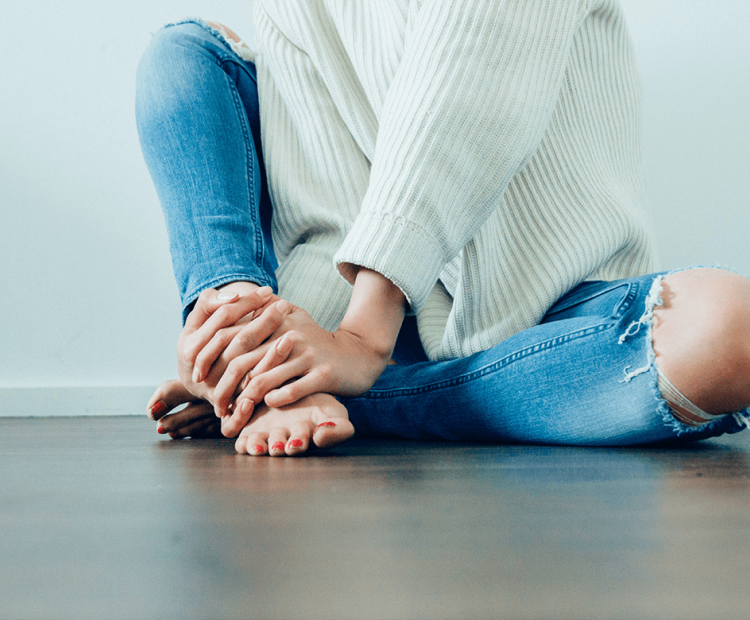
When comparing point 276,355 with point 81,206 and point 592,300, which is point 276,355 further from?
point 81,206

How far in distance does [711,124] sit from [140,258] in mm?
1453

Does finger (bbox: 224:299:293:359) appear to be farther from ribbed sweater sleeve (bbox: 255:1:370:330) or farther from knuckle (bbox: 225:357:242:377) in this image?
ribbed sweater sleeve (bbox: 255:1:370:330)

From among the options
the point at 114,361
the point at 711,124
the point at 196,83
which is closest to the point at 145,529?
the point at 196,83

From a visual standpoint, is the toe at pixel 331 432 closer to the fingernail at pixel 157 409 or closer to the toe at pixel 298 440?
the toe at pixel 298 440

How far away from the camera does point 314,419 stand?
591 mm

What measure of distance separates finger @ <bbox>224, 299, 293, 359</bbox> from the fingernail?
0.23 meters

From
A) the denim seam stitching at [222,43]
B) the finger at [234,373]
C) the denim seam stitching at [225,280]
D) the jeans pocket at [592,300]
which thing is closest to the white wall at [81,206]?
the denim seam stitching at [222,43]

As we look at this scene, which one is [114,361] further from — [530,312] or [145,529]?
[145,529]

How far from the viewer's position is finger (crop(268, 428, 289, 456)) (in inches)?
22.5

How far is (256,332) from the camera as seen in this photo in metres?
0.62

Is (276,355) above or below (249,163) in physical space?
below

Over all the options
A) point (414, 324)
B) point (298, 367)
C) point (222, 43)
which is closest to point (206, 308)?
point (298, 367)

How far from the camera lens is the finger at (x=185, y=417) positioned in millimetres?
804

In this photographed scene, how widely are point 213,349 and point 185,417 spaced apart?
0.23 metres
